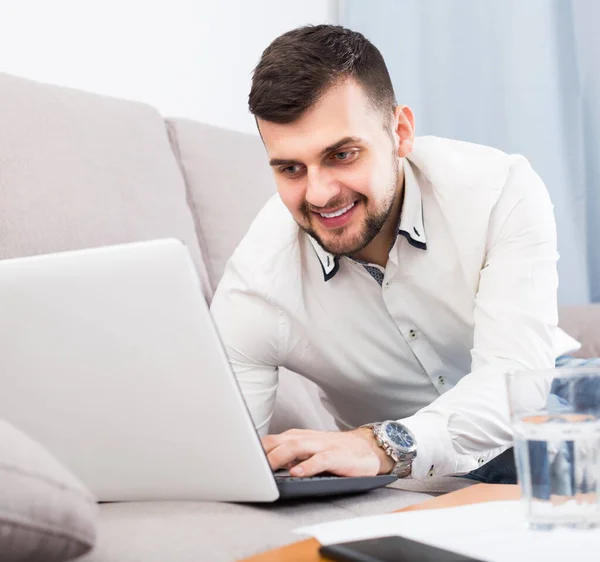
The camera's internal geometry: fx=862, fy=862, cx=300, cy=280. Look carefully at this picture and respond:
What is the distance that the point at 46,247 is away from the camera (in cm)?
129

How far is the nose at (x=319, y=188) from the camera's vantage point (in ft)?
4.40

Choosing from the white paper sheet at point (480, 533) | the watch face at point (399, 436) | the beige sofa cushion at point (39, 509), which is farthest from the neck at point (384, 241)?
the beige sofa cushion at point (39, 509)

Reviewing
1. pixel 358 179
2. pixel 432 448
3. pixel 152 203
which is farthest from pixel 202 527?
pixel 152 203

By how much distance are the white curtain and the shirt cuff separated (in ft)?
4.50

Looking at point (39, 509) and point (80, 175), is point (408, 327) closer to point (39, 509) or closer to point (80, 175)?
point (80, 175)

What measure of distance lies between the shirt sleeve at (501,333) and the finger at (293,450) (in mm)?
185

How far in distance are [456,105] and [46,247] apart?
64.2 inches

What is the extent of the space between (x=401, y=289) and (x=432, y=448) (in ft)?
1.32

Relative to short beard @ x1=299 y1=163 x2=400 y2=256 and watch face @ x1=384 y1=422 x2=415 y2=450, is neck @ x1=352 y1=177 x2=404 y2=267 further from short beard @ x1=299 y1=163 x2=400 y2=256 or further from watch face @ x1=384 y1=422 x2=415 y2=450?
watch face @ x1=384 y1=422 x2=415 y2=450

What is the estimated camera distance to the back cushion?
1729mm

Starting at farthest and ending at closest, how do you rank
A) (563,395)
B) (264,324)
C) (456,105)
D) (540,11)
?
(456,105)
(540,11)
(264,324)
(563,395)

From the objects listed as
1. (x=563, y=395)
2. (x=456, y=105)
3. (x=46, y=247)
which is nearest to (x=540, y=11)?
(x=456, y=105)

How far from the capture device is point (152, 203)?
1.53 meters

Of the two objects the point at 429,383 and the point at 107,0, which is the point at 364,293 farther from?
the point at 107,0
